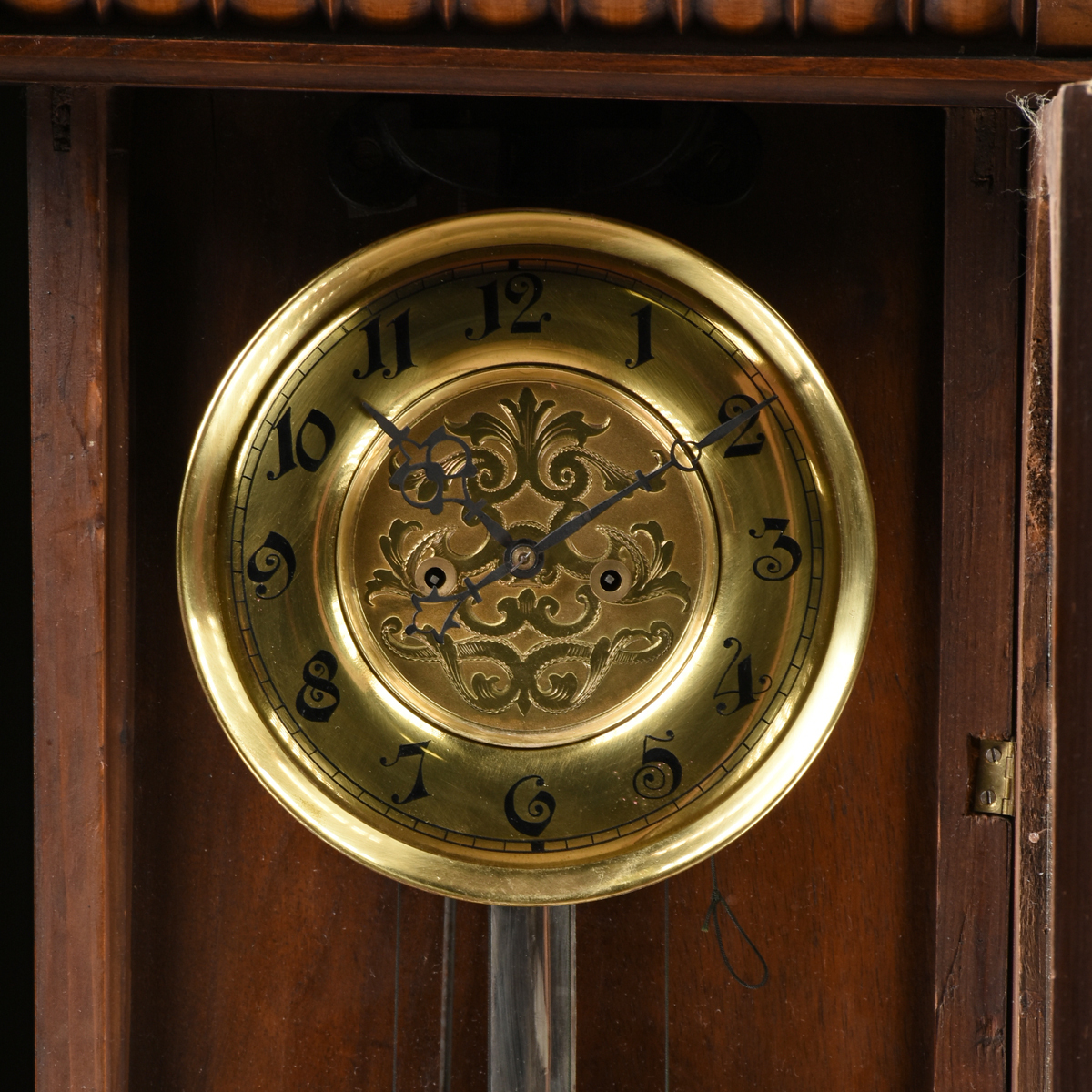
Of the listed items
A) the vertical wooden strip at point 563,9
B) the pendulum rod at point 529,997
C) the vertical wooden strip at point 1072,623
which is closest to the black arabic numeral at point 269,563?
the pendulum rod at point 529,997

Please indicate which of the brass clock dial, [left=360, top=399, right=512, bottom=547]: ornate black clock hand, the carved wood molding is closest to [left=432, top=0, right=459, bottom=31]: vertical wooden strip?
the carved wood molding

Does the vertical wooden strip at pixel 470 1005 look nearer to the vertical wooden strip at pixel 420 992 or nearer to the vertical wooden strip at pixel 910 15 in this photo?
the vertical wooden strip at pixel 420 992

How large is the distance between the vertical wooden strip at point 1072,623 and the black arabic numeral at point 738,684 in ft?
0.60

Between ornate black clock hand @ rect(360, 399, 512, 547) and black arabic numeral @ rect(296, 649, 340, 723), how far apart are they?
12 cm

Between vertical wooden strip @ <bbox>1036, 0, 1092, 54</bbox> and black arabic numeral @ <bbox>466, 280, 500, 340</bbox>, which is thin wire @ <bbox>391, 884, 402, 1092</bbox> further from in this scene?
vertical wooden strip @ <bbox>1036, 0, 1092, 54</bbox>

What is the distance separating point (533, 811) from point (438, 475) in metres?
0.22

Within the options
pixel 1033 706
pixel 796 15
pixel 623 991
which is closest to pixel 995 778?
pixel 1033 706

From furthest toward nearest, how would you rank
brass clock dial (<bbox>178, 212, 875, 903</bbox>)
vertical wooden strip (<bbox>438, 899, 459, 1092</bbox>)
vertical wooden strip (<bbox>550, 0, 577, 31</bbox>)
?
vertical wooden strip (<bbox>438, 899, 459, 1092</bbox>), brass clock dial (<bbox>178, 212, 875, 903</bbox>), vertical wooden strip (<bbox>550, 0, 577, 31</bbox>)

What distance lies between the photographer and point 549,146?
0.81 meters

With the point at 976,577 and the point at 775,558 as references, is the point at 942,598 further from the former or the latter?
the point at 775,558

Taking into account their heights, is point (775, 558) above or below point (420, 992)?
above

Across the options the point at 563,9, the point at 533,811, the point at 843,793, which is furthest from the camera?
the point at 843,793

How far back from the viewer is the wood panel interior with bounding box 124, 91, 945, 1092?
85 cm

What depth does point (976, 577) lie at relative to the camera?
82 cm
